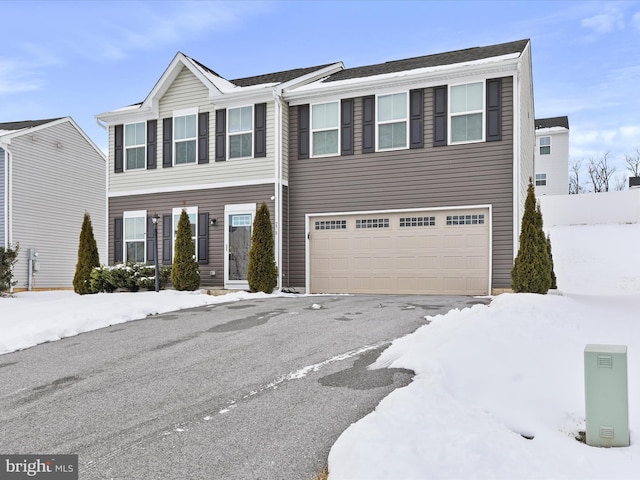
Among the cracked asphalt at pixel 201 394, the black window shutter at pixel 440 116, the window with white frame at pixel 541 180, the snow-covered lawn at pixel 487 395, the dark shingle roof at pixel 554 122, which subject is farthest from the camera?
the window with white frame at pixel 541 180

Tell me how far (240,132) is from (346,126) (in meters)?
A: 3.12

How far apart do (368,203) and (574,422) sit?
986 cm

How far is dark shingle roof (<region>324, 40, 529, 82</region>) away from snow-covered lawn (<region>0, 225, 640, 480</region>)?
7.20 metres

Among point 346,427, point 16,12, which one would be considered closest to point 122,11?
point 16,12

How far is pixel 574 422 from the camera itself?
162 inches

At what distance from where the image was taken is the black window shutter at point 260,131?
563 inches

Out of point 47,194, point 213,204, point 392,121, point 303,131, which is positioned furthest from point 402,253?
point 47,194

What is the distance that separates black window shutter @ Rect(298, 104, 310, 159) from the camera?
1441cm

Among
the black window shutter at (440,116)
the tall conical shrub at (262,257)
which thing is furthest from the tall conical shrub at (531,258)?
the tall conical shrub at (262,257)

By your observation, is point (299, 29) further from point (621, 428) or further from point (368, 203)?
point (621, 428)

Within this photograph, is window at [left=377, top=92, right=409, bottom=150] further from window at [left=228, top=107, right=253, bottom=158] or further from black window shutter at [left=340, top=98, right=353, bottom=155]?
window at [left=228, top=107, right=253, bottom=158]

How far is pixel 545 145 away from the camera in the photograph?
33.2 metres

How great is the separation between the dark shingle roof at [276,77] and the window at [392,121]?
373 centimetres

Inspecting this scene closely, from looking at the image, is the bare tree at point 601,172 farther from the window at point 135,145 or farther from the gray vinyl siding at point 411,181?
the window at point 135,145
